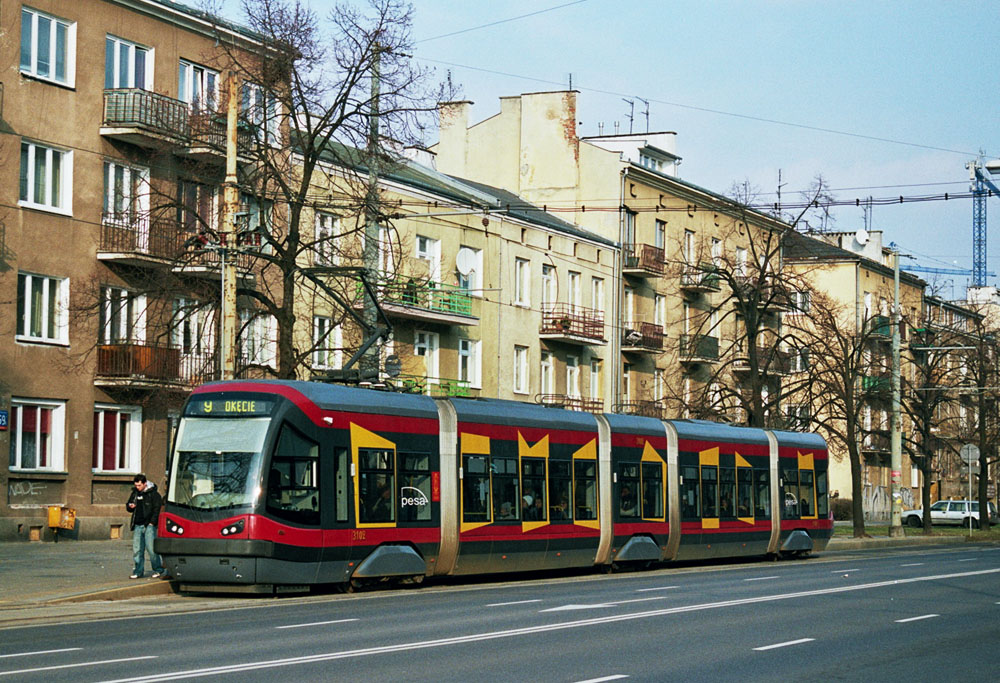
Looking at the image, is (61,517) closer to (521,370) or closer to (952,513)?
(521,370)

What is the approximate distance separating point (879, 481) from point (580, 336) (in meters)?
36.8

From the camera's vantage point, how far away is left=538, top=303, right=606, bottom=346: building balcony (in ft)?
171

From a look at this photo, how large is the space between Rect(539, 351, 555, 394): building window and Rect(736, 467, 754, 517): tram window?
19198 millimetres

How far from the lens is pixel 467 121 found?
200 feet

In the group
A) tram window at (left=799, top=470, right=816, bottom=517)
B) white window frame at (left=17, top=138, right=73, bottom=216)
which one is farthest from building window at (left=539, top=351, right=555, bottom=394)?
white window frame at (left=17, top=138, right=73, bottom=216)

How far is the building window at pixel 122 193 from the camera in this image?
114ft

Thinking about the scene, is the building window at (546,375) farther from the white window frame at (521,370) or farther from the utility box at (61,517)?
the utility box at (61,517)

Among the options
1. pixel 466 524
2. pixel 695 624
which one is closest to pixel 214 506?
pixel 466 524

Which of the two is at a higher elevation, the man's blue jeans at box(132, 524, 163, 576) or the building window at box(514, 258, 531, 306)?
the building window at box(514, 258, 531, 306)

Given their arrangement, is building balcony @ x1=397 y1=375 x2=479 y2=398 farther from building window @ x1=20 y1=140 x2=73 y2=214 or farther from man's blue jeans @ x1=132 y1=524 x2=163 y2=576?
man's blue jeans @ x1=132 y1=524 x2=163 y2=576

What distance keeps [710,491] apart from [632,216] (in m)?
27.6

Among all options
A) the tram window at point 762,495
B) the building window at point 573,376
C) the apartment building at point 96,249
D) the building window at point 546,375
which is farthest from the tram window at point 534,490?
the building window at point 573,376

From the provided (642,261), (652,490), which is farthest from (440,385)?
(652,490)

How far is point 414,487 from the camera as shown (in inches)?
912
